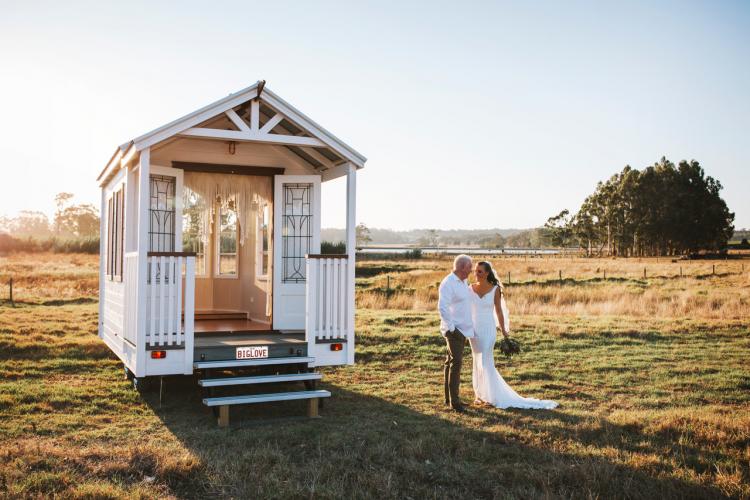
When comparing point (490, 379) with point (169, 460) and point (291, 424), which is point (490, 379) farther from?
point (169, 460)

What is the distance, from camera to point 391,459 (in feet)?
18.0

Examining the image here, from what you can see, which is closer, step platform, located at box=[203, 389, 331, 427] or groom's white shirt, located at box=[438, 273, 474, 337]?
step platform, located at box=[203, 389, 331, 427]

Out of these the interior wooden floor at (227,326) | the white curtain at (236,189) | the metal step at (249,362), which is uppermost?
the white curtain at (236,189)

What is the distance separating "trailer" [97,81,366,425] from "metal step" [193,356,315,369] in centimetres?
2

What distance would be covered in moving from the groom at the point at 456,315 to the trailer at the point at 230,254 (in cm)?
126

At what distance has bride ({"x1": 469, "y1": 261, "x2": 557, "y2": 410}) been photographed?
744 centimetres

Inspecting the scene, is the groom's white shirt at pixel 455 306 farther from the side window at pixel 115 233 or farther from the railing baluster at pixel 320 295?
the side window at pixel 115 233

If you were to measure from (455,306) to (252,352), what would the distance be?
2.32m

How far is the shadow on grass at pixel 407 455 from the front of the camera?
478 cm

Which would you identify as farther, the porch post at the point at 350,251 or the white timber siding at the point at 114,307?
the white timber siding at the point at 114,307

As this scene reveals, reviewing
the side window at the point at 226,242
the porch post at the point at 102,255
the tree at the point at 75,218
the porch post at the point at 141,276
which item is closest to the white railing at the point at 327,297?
the porch post at the point at 141,276

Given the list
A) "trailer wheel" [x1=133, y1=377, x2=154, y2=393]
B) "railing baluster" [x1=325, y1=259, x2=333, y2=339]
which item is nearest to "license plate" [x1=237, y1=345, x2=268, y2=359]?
"railing baluster" [x1=325, y1=259, x2=333, y2=339]

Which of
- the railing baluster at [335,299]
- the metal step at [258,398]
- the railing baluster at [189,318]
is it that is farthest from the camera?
the railing baluster at [335,299]

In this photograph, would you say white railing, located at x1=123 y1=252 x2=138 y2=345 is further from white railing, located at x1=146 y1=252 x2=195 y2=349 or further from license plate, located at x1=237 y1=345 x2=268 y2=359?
license plate, located at x1=237 y1=345 x2=268 y2=359
